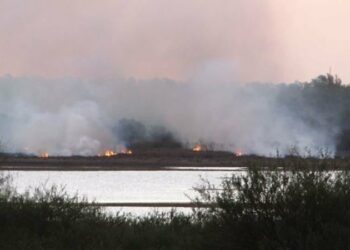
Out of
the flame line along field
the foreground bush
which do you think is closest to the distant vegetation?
the foreground bush

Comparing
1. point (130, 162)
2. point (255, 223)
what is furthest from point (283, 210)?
point (130, 162)

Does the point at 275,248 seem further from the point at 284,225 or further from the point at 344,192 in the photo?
the point at 344,192

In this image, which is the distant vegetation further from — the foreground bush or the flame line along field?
the flame line along field

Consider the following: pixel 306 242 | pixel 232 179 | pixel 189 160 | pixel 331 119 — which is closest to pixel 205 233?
pixel 232 179

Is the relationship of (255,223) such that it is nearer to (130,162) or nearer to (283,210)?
(283,210)

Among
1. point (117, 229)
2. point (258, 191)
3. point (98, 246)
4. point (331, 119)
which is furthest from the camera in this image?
point (331, 119)

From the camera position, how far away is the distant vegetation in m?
14.2

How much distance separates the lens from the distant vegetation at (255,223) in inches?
558

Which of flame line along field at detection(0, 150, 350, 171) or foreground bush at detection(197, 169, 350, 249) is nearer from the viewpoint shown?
foreground bush at detection(197, 169, 350, 249)

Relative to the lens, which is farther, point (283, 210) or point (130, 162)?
point (130, 162)

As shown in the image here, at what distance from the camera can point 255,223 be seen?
14664 millimetres

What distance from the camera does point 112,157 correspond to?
359 feet

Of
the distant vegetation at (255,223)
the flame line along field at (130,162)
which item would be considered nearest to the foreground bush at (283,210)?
the distant vegetation at (255,223)

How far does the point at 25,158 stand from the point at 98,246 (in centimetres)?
8987
